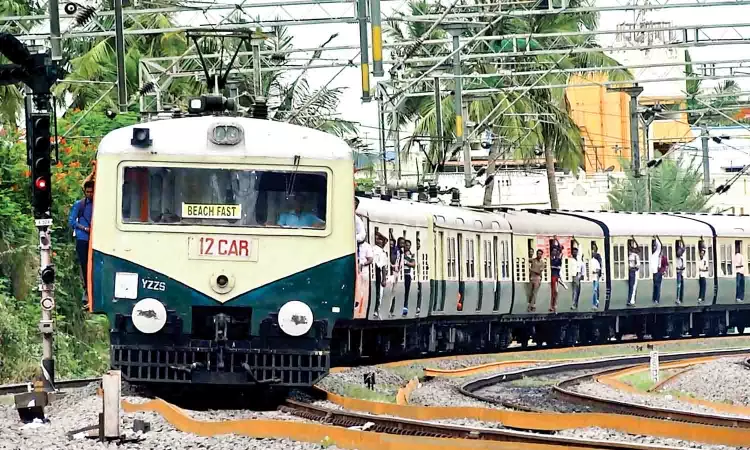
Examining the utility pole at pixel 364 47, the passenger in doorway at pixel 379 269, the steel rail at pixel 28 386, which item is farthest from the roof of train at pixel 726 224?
the steel rail at pixel 28 386

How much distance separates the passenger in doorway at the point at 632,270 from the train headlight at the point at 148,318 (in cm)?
1784

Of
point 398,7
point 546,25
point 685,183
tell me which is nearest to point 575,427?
point 398,7

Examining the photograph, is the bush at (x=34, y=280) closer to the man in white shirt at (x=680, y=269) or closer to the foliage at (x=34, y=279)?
the foliage at (x=34, y=279)

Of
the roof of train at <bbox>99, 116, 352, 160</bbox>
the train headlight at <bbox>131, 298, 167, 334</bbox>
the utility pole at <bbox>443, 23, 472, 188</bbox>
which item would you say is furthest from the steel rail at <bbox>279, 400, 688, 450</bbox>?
the utility pole at <bbox>443, 23, 472, 188</bbox>

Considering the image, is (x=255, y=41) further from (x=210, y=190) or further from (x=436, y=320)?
(x=210, y=190)

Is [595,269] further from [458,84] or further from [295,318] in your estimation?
[295,318]

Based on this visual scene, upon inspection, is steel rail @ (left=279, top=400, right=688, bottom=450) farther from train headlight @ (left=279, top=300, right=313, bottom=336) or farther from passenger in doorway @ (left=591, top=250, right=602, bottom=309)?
passenger in doorway @ (left=591, top=250, right=602, bottom=309)

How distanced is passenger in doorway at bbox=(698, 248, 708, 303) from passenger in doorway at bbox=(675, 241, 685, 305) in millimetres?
602

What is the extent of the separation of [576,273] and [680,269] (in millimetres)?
3795

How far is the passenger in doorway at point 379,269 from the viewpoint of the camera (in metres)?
18.8

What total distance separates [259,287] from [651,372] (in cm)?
788

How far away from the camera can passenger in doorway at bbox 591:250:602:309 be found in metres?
29.4

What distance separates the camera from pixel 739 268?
110ft

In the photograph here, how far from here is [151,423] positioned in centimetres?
1234
